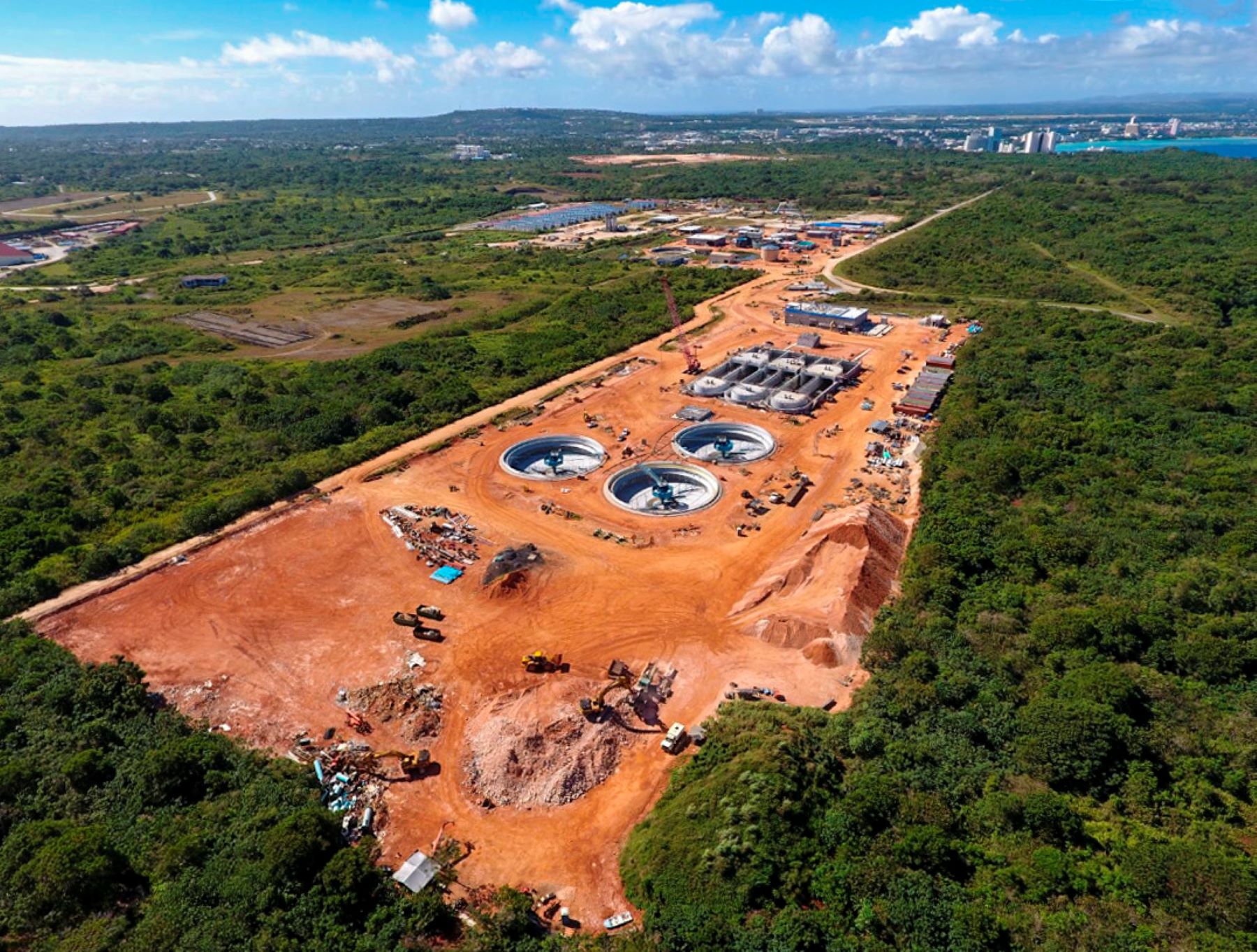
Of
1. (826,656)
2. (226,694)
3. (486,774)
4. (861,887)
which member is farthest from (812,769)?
(226,694)

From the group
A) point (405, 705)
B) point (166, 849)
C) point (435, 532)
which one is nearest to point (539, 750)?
point (405, 705)

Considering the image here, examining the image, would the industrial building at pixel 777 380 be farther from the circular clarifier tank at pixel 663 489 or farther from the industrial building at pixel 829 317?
the circular clarifier tank at pixel 663 489

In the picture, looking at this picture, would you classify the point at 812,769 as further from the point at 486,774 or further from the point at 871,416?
the point at 871,416

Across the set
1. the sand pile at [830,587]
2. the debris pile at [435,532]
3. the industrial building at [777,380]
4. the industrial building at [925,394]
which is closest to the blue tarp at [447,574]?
the debris pile at [435,532]

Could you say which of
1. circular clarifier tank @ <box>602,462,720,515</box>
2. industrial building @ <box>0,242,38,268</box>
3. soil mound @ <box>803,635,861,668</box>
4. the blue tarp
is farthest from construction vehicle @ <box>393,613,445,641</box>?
industrial building @ <box>0,242,38,268</box>

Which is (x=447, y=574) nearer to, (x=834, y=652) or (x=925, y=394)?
(x=834, y=652)
